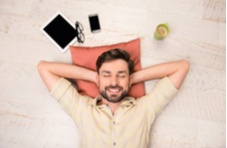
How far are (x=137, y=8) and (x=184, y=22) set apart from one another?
0.31 metres

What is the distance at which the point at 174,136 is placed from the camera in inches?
60.2

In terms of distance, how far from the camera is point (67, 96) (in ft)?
4.56

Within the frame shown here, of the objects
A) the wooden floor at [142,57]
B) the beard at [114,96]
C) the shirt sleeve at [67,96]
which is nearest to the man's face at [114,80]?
the beard at [114,96]

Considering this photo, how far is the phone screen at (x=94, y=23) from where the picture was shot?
63.6 inches

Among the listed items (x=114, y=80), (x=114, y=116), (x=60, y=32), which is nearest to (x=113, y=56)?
(x=114, y=80)

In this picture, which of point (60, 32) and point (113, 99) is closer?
point (113, 99)

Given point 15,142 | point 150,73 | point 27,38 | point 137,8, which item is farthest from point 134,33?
point 15,142

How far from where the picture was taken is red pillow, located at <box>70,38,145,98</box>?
4.97 feet

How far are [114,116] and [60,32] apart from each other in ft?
2.04

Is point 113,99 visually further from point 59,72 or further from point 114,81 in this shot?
point 59,72

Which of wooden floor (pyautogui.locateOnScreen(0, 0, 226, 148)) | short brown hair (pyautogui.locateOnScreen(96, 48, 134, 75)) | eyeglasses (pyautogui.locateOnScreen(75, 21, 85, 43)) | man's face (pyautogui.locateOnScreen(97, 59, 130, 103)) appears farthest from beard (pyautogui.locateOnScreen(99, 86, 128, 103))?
eyeglasses (pyautogui.locateOnScreen(75, 21, 85, 43))

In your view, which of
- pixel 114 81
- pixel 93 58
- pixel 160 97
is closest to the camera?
pixel 114 81

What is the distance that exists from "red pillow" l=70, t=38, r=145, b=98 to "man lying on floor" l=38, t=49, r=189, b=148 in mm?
58

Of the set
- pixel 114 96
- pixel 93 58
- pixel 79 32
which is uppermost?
pixel 79 32
